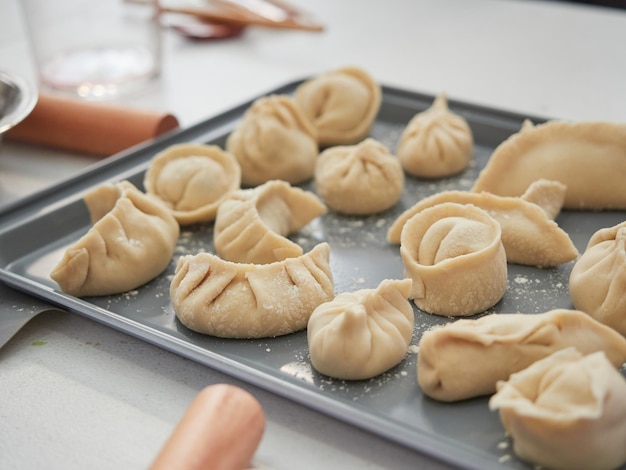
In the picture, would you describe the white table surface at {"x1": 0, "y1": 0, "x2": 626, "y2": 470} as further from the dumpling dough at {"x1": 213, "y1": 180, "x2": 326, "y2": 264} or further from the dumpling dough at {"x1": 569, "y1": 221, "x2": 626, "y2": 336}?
the dumpling dough at {"x1": 569, "y1": 221, "x2": 626, "y2": 336}

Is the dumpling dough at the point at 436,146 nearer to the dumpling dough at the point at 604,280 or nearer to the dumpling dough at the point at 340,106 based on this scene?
the dumpling dough at the point at 340,106

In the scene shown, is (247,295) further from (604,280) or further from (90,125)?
(90,125)

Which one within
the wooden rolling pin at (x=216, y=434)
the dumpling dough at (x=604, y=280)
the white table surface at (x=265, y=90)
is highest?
the dumpling dough at (x=604, y=280)

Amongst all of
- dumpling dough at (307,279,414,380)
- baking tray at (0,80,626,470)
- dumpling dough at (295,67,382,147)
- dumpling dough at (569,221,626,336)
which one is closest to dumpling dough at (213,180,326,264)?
baking tray at (0,80,626,470)

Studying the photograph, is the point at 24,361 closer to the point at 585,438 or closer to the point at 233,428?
the point at 233,428

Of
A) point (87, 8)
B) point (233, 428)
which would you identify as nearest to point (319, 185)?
point (233, 428)

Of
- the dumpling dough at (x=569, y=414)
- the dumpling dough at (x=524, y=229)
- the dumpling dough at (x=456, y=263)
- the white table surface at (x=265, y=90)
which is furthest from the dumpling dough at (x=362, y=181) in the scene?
the dumpling dough at (x=569, y=414)
